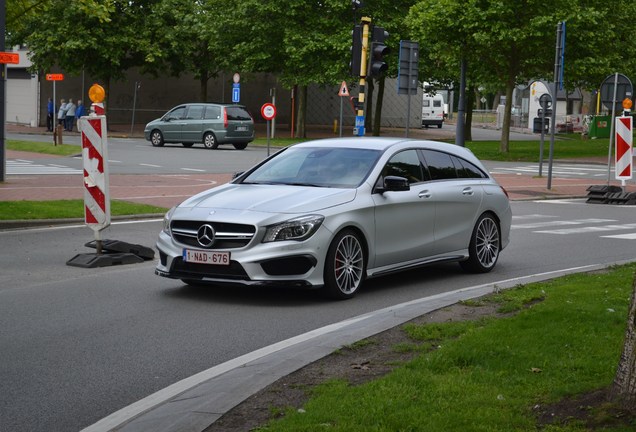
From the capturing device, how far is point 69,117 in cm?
5797

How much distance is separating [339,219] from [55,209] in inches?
350

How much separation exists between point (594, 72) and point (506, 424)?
4100 centimetres

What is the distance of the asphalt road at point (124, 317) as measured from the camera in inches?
274

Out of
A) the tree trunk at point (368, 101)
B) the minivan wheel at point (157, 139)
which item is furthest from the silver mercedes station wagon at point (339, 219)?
the tree trunk at point (368, 101)

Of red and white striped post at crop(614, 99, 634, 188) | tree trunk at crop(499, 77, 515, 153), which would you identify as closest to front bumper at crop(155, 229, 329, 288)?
red and white striped post at crop(614, 99, 634, 188)

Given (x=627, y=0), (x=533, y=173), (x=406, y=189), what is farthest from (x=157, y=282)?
(x=627, y=0)

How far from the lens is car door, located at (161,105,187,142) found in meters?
46.2

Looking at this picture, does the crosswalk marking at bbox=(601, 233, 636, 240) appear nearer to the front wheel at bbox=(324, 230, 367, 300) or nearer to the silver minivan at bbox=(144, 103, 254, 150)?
the front wheel at bbox=(324, 230, 367, 300)

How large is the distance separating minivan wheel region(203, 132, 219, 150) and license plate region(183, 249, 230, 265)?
35.3 m

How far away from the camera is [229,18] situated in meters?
56.0

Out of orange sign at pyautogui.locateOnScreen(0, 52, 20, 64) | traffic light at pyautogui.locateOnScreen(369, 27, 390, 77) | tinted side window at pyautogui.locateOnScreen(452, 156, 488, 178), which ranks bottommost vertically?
tinted side window at pyautogui.locateOnScreen(452, 156, 488, 178)

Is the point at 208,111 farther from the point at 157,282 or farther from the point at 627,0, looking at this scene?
the point at 157,282

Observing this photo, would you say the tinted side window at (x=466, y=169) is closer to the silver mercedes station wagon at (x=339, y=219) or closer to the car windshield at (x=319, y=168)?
the silver mercedes station wagon at (x=339, y=219)

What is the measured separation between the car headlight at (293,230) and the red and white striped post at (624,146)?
14.8 m
